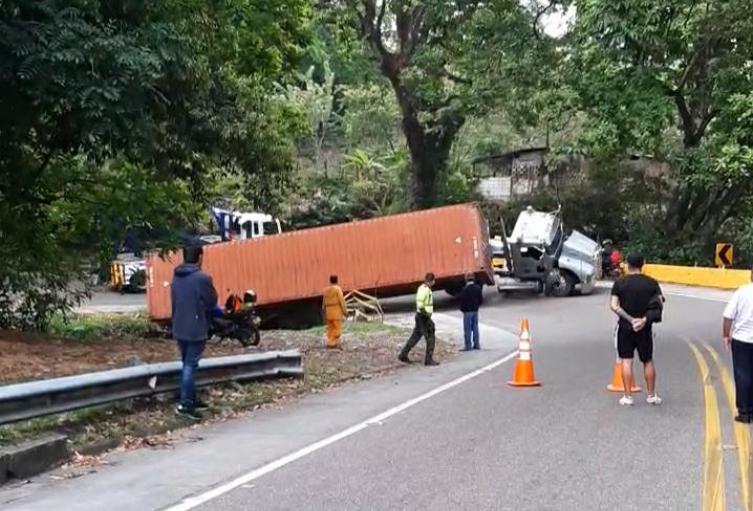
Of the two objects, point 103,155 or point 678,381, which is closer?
point 103,155

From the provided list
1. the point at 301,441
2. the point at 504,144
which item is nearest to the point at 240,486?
the point at 301,441

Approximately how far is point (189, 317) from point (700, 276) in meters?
30.1

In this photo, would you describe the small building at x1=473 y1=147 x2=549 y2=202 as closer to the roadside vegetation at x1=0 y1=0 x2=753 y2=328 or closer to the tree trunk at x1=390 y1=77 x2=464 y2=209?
the tree trunk at x1=390 y1=77 x2=464 y2=209

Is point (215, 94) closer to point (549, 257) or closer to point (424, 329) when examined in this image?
point (424, 329)

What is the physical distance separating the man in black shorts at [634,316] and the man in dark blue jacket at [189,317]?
15.1ft

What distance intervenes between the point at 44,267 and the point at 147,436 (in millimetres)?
8959

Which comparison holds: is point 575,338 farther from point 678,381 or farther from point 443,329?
point 678,381

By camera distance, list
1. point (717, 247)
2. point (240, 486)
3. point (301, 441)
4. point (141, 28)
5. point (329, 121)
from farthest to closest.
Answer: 1. point (329, 121)
2. point (717, 247)
3. point (141, 28)
4. point (301, 441)
5. point (240, 486)

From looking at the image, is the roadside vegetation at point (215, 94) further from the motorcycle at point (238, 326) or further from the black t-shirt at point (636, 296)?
the black t-shirt at point (636, 296)

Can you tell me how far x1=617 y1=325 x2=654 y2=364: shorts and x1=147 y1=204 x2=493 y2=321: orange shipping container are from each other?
19.6 metres

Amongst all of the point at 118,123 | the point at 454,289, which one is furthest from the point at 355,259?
the point at 118,123

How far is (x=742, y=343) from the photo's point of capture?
31.3 feet

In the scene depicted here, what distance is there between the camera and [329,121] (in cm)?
6184

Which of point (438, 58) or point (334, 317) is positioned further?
point (438, 58)
